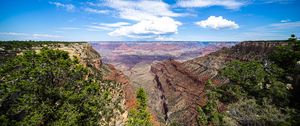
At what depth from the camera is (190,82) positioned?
12606 cm

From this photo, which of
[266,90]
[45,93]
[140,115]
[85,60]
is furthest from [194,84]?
[45,93]

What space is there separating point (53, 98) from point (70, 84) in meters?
2.26

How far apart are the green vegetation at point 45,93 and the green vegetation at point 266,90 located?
21.2 m

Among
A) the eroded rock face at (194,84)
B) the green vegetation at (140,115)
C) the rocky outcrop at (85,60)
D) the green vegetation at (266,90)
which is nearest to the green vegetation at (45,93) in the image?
the rocky outcrop at (85,60)

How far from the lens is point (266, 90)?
1344 inches

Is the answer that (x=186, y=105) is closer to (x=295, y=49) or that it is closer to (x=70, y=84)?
(x=295, y=49)

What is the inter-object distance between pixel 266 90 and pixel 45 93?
29.1 m

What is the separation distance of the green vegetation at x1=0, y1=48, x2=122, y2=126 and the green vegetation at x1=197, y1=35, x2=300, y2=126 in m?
21.2

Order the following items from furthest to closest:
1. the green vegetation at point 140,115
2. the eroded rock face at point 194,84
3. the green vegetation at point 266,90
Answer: the eroded rock face at point 194,84, the green vegetation at point 140,115, the green vegetation at point 266,90

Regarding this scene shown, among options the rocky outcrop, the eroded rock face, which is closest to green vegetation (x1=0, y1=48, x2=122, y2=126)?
the rocky outcrop

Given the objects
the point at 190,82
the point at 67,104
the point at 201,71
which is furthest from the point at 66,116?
the point at 201,71

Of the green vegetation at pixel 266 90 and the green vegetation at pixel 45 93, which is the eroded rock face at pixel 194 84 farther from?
the green vegetation at pixel 45 93

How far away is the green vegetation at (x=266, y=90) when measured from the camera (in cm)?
3142

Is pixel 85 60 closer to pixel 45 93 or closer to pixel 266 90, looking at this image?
pixel 45 93
